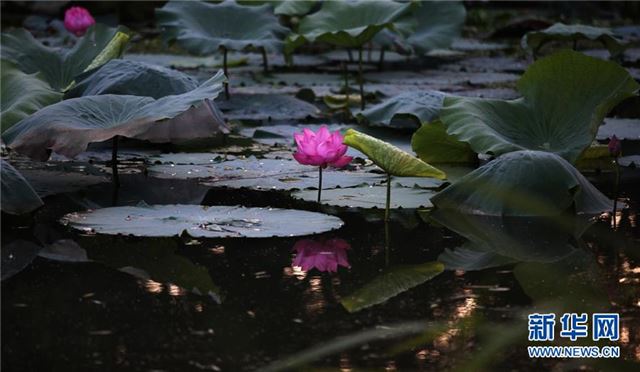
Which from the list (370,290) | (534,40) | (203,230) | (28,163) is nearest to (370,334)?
(370,290)

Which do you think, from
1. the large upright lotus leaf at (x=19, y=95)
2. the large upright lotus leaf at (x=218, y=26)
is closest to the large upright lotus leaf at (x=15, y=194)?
the large upright lotus leaf at (x=19, y=95)

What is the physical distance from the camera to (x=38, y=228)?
261 centimetres

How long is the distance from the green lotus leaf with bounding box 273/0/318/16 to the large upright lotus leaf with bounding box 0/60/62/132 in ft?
6.26

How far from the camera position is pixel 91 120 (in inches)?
117

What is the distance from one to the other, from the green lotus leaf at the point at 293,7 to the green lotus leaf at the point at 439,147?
2.03m

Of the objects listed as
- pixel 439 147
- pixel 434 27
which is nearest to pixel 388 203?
pixel 439 147

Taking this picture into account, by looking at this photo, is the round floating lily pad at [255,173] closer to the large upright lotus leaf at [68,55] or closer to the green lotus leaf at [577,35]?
the large upright lotus leaf at [68,55]

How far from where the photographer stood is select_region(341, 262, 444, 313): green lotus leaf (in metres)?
2.06

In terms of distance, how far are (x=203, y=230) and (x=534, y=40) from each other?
2867 millimetres

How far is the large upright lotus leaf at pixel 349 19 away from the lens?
181 inches

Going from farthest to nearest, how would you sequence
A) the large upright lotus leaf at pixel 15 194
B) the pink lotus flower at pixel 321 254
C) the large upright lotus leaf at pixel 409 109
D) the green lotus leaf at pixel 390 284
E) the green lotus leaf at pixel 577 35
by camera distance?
the green lotus leaf at pixel 577 35 → the large upright lotus leaf at pixel 409 109 → the large upright lotus leaf at pixel 15 194 → the pink lotus flower at pixel 321 254 → the green lotus leaf at pixel 390 284

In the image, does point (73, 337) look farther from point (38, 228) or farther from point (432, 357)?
point (38, 228)

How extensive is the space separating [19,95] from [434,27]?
10.7 ft

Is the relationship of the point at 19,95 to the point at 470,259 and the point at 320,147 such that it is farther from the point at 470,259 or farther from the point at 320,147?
the point at 470,259
